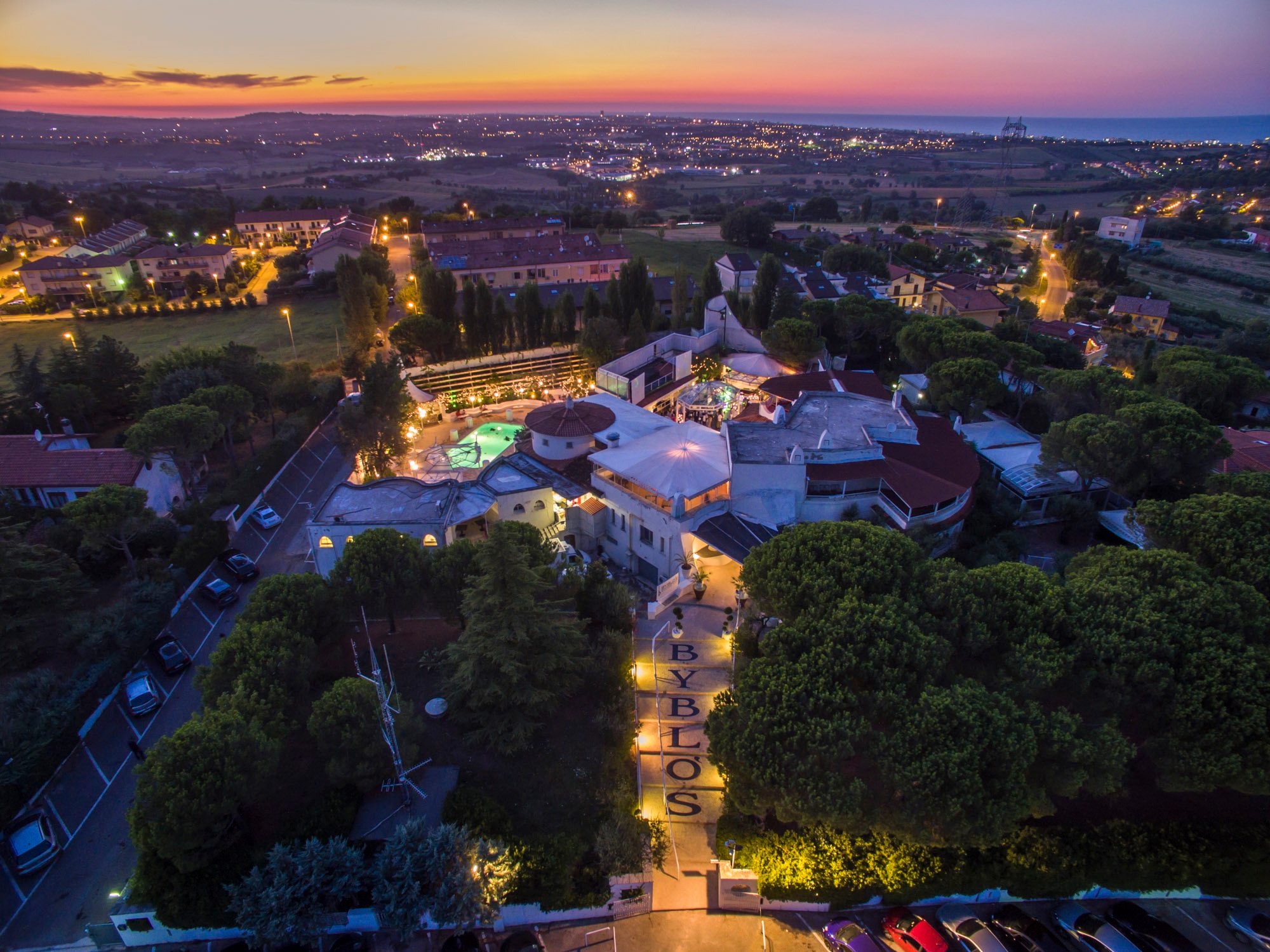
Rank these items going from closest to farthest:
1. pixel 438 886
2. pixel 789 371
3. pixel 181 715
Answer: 1. pixel 438 886
2. pixel 181 715
3. pixel 789 371

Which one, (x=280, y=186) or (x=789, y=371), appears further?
(x=280, y=186)

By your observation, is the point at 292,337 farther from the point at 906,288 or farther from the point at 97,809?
the point at 906,288

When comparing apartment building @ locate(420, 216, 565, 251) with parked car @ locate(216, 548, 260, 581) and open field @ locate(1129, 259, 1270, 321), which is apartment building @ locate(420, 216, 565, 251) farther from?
open field @ locate(1129, 259, 1270, 321)

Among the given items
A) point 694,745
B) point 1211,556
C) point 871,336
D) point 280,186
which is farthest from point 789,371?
point 280,186

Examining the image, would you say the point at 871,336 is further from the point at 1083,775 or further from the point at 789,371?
the point at 1083,775

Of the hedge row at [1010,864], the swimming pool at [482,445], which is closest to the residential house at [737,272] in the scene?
the swimming pool at [482,445]

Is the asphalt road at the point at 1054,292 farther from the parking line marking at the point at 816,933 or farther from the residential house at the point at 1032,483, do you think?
the parking line marking at the point at 816,933
